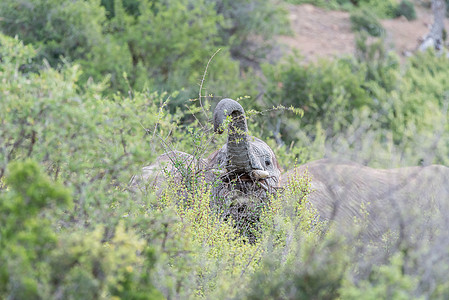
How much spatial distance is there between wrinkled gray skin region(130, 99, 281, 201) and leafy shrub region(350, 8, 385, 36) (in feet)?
60.0

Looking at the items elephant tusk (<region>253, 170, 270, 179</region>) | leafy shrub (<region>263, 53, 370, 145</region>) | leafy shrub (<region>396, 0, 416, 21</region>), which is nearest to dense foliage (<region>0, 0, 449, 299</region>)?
elephant tusk (<region>253, 170, 270, 179</region>)

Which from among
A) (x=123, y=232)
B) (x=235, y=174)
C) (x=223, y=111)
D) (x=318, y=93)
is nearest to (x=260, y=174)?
(x=235, y=174)

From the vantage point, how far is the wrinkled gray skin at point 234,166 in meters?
5.38

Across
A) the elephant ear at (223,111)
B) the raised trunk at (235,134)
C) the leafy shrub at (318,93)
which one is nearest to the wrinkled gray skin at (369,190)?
the raised trunk at (235,134)

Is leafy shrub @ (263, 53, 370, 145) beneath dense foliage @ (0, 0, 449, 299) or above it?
beneath

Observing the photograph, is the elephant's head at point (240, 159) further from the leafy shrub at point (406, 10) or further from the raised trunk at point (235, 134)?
the leafy shrub at point (406, 10)

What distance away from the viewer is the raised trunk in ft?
17.5

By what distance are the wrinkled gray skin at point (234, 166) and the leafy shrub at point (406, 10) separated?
2198 cm

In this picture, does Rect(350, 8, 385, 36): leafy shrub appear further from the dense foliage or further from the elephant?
the elephant

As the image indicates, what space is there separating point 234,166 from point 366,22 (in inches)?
771

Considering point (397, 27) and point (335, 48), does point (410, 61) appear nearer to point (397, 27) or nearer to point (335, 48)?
point (335, 48)

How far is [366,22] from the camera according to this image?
23719 mm

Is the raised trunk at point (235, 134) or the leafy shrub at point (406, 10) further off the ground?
the raised trunk at point (235, 134)

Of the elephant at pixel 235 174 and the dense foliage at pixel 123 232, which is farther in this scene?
the elephant at pixel 235 174
